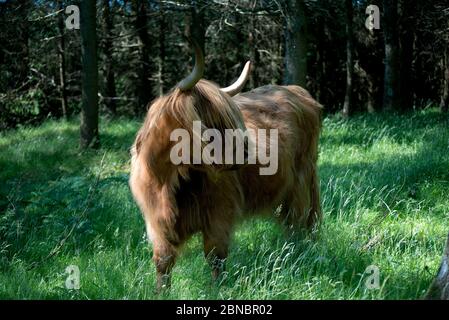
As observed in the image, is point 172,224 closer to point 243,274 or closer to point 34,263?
point 243,274

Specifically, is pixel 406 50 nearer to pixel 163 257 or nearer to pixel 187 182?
pixel 187 182

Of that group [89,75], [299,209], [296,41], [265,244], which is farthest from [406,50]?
[265,244]

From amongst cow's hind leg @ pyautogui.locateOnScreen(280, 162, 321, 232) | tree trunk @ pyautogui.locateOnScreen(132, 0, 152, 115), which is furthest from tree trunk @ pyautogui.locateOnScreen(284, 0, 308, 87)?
tree trunk @ pyautogui.locateOnScreen(132, 0, 152, 115)

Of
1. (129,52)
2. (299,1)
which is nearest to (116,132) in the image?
(299,1)

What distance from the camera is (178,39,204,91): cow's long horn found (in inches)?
133

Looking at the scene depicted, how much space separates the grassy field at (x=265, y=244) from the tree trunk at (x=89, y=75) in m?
2.43

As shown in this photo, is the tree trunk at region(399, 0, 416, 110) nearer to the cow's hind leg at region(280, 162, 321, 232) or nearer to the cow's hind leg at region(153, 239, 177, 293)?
the cow's hind leg at region(280, 162, 321, 232)

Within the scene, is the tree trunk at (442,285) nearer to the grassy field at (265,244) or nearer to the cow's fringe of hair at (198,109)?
the grassy field at (265,244)

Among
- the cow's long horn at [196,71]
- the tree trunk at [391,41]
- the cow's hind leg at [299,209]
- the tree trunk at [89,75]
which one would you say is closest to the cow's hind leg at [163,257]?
the cow's long horn at [196,71]

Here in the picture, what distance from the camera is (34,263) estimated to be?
440 cm

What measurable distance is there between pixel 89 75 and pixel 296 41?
13.1ft

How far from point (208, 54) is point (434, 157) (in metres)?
13.4

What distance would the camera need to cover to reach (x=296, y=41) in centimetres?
932
